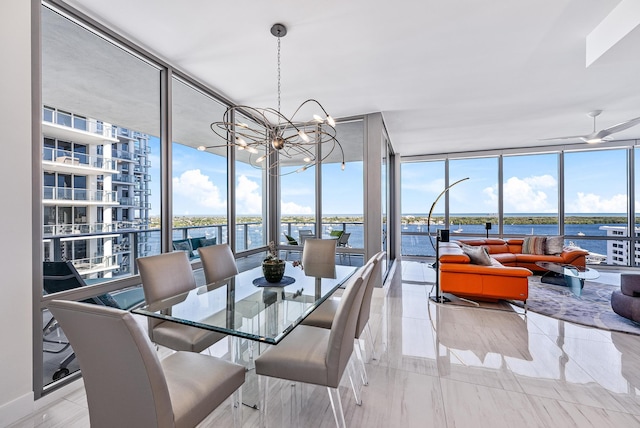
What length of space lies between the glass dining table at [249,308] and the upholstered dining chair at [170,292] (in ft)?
0.43

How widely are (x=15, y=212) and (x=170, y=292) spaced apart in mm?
1078

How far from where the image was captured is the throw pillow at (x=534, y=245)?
557 cm

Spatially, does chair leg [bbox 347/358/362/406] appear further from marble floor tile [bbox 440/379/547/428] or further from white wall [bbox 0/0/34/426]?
white wall [bbox 0/0/34/426]

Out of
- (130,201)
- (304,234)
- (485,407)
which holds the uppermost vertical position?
(130,201)

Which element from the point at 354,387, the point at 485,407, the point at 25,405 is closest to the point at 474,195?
the point at 485,407

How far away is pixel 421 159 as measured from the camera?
761 centimetres

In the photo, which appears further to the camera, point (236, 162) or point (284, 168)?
point (284, 168)

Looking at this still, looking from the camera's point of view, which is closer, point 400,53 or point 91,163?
point 91,163

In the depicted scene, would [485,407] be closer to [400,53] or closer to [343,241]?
[400,53]

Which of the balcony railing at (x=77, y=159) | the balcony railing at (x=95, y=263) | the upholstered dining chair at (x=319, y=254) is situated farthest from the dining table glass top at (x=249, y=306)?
the balcony railing at (x=77, y=159)

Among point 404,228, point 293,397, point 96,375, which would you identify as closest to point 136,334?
point 96,375

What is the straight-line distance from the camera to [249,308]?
6.02 feet

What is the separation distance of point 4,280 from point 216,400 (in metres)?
1.60

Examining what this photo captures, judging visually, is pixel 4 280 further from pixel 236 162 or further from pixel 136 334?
pixel 236 162
